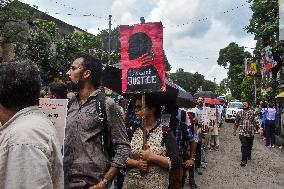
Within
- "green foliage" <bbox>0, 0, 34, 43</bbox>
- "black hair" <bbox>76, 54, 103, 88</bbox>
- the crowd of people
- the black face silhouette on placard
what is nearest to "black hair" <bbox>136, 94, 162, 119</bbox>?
the crowd of people

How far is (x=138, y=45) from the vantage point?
4.48 m

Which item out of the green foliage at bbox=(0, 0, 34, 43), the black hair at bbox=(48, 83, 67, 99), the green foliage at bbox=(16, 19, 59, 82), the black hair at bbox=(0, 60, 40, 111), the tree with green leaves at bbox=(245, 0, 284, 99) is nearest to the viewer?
the black hair at bbox=(0, 60, 40, 111)

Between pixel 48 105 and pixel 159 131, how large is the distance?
48.3 inches

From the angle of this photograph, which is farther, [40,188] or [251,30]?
[251,30]

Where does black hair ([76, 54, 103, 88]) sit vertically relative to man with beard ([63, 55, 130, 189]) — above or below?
above

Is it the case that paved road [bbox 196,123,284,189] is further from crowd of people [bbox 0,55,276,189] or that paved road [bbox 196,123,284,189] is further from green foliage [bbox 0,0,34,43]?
green foliage [bbox 0,0,34,43]

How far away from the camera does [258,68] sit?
157 feet

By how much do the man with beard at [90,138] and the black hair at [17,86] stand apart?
1124 millimetres

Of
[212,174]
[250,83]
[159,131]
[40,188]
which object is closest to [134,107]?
[159,131]

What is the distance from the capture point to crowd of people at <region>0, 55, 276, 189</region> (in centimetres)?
200

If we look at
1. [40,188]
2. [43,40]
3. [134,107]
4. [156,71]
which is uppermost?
[43,40]

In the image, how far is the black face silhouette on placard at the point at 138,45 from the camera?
445cm

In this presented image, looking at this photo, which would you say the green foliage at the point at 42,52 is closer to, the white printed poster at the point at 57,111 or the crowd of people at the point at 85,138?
the crowd of people at the point at 85,138

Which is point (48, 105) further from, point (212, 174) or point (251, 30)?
point (251, 30)
